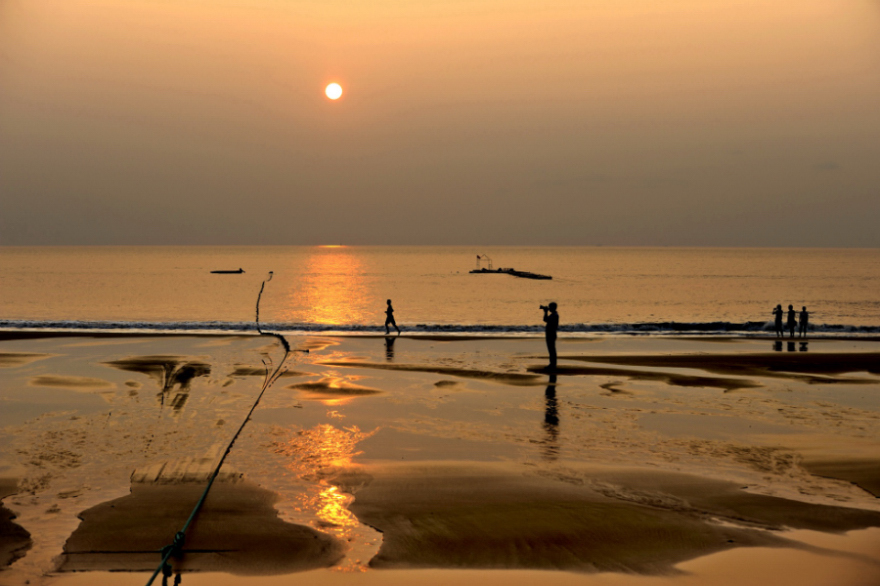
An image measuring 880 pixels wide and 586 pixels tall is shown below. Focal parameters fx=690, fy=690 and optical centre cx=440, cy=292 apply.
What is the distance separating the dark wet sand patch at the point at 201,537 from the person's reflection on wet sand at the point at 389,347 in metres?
14.2

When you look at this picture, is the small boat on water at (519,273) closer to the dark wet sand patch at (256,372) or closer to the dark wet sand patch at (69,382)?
the dark wet sand patch at (256,372)

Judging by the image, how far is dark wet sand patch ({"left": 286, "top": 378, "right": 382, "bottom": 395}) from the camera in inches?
668

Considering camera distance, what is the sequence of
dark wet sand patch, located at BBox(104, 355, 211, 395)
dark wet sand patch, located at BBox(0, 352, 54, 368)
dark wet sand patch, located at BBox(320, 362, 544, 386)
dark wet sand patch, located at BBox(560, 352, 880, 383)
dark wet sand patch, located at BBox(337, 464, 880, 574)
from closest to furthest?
1. dark wet sand patch, located at BBox(337, 464, 880, 574)
2. dark wet sand patch, located at BBox(104, 355, 211, 395)
3. dark wet sand patch, located at BBox(320, 362, 544, 386)
4. dark wet sand patch, located at BBox(0, 352, 54, 368)
5. dark wet sand patch, located at BBox(560, 352, 880, 383)

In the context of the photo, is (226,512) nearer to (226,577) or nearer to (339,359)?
(226,577)

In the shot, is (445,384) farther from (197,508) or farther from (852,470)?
(197,508)

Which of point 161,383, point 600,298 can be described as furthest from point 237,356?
point 600,298

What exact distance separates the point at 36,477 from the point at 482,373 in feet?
41.3

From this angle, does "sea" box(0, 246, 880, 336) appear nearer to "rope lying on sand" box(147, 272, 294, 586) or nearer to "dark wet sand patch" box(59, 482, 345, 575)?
"rope lying on sand" box(147, 272, 294, 586)

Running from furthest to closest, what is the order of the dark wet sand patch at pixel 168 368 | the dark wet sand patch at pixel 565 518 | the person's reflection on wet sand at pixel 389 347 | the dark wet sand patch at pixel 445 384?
the person's reflection on wet sand at pixel 389 347 → the dark wet sand patch at pixel 445 384 → the dark wet sand patch at pixel 168 368 → the dark wet sand patch at pixel 565 518

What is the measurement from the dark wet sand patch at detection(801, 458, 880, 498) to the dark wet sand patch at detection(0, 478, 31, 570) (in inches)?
424

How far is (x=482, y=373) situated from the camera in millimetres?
20344

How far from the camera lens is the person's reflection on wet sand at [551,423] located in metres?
11.6

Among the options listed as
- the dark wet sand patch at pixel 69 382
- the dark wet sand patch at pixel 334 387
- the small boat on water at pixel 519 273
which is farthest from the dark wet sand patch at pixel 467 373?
the small boat on water at pixel 519 273

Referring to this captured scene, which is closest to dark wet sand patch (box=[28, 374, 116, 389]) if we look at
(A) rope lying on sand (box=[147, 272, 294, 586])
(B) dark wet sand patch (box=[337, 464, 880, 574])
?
(A) rope lying on sand (box=[147, 272, 294, 586])
